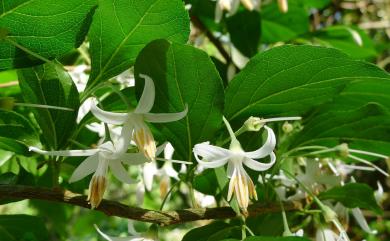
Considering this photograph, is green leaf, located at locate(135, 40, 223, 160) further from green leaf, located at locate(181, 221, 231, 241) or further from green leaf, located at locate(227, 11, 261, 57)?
green leaf, located at locate(227, 11, 261, 57)

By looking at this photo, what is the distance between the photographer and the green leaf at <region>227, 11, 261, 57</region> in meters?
1.44

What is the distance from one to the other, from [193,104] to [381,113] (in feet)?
1.16

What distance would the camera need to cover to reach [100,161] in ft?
2.44

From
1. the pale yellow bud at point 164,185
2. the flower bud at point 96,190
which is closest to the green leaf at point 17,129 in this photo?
the flower bud at point 96,190

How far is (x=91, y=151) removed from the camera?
0.72 m

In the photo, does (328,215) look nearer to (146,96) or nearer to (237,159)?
(237,159)

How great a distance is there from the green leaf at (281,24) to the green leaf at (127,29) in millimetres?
873

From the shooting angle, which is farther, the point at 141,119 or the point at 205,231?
the point at 205,231

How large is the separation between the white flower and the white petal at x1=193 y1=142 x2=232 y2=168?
0.07m

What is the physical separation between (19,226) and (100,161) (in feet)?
1.01

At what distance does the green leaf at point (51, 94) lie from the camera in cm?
76

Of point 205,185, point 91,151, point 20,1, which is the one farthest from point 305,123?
point 20,1

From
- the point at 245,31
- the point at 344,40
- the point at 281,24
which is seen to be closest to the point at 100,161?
the point at 245,31

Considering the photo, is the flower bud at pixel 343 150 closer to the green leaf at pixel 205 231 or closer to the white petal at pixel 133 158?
the green leaf at pixel 205 231
